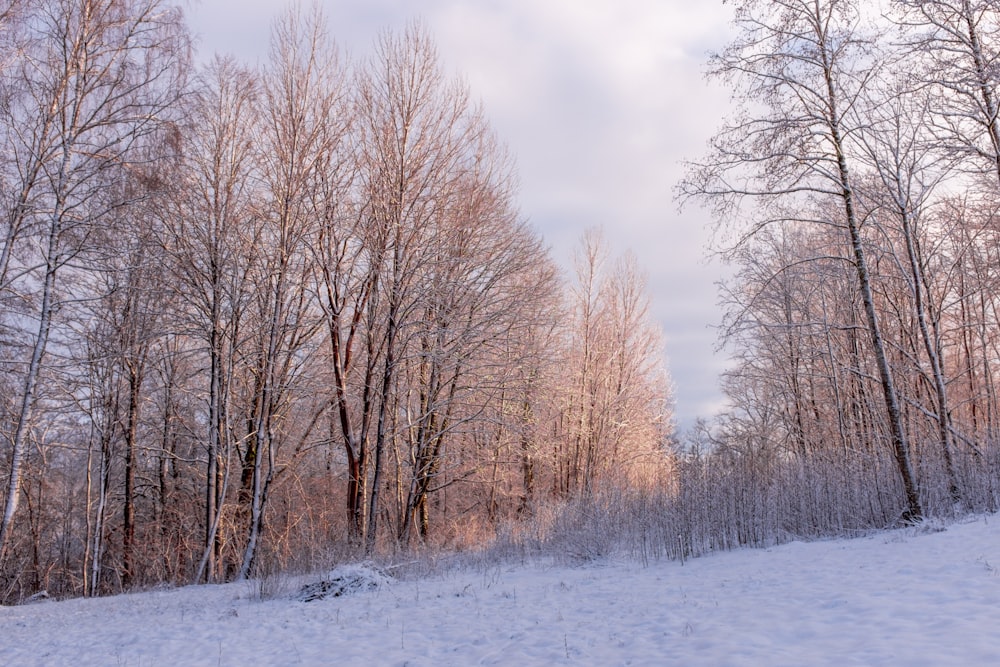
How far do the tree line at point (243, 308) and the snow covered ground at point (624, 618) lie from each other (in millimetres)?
3442

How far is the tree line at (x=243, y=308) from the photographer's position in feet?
38.8

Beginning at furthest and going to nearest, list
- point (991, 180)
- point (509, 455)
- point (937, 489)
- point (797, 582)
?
point (509, 455), point (991, 180), point (937, 489), point (797, 582)

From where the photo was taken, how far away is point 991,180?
14.6m

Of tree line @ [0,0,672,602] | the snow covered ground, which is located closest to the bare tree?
tree line @ [0,0,672,602]

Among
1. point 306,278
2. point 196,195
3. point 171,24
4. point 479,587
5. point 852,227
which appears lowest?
point 479,587

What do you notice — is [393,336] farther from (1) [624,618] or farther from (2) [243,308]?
(1) [624,618]

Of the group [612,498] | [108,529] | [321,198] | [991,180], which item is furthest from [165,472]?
[991,180]

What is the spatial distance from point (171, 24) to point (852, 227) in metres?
13.9

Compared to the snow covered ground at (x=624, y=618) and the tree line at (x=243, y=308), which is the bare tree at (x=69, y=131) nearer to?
the tree line at (x=243, y=308)

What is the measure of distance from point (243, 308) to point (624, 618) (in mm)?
12262

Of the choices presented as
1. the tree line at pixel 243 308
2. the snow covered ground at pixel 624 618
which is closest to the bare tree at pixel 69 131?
the tree line at pixel 243 308

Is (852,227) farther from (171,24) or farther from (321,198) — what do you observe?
(171,24)

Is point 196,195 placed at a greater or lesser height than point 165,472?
greater

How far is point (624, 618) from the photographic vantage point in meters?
6.51
